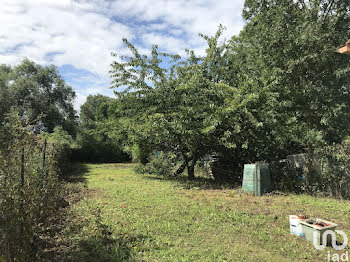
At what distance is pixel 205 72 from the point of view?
10.2 m

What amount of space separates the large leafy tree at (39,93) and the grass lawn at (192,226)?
21007 mm

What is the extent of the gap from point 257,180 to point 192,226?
11.3 feet

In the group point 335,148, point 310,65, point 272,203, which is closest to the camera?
→ point 272,203

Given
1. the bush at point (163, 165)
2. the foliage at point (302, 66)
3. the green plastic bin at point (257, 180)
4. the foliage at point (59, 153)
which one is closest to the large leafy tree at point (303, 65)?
the foliage at point (302, 66)

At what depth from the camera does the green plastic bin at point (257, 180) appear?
723 cm

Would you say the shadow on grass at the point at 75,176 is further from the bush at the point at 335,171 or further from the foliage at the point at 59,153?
the bush at the point at 335,171

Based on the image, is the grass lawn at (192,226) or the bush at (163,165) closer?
the grass lawn at (192,226)

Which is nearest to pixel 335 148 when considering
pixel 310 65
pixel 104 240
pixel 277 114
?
pixel 277 114

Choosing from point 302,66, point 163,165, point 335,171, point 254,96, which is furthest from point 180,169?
point 302,66

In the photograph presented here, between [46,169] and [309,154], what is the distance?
285 inches

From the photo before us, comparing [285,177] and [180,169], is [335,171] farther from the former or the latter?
[180,169]

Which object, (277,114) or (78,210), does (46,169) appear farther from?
(277,114)

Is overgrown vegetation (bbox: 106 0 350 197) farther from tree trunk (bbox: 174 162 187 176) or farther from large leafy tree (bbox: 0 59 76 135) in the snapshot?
large leafy tree (bbox: 0 59 76 135)

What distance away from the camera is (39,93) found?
85.0ft
